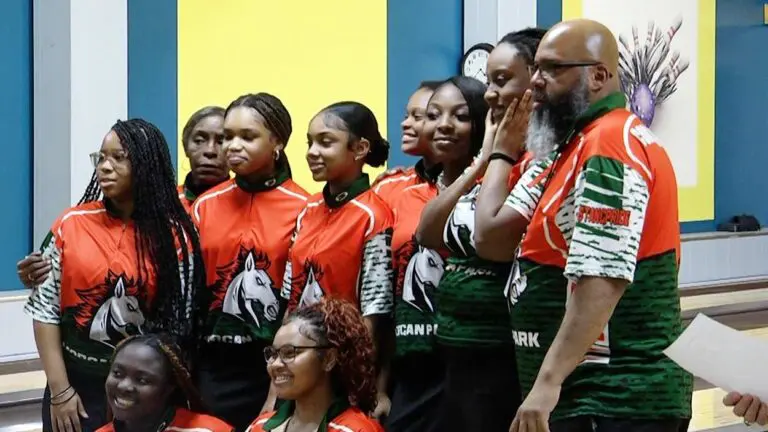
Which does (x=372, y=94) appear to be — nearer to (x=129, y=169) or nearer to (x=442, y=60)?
(x=442, y=60)

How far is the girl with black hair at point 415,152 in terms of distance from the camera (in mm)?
3418

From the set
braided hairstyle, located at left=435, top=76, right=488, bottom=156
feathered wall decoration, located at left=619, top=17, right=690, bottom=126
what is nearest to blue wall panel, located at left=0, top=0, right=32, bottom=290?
braided hairstyle, located at left=435, top=76, right=488, bottom=156

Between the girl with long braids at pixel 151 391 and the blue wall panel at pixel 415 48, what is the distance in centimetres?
535

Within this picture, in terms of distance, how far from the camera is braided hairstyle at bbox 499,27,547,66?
108 inches

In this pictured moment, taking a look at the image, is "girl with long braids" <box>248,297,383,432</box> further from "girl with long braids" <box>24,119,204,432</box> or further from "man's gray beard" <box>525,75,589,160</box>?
"man's gray beard" <box>525,75,589,160</box>

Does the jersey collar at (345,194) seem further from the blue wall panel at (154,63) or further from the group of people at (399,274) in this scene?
the blue wall panel at (154,63)

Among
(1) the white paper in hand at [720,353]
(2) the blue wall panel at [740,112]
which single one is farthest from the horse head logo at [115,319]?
(2) the blue wall panel at [740,112]

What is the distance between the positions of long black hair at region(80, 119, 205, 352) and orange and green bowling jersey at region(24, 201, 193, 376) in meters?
0.03

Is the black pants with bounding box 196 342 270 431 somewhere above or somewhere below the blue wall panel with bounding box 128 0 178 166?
below

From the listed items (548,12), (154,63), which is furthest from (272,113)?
(548,12)

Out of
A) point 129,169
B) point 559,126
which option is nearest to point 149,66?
point 129,169

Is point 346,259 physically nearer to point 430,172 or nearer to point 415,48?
point 430,172

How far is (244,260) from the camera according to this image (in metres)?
3.37

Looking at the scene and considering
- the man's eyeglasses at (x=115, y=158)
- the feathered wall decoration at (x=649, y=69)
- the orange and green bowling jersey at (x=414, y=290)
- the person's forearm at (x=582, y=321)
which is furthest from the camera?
the feathered wall decoration at (x=649, y=69)
